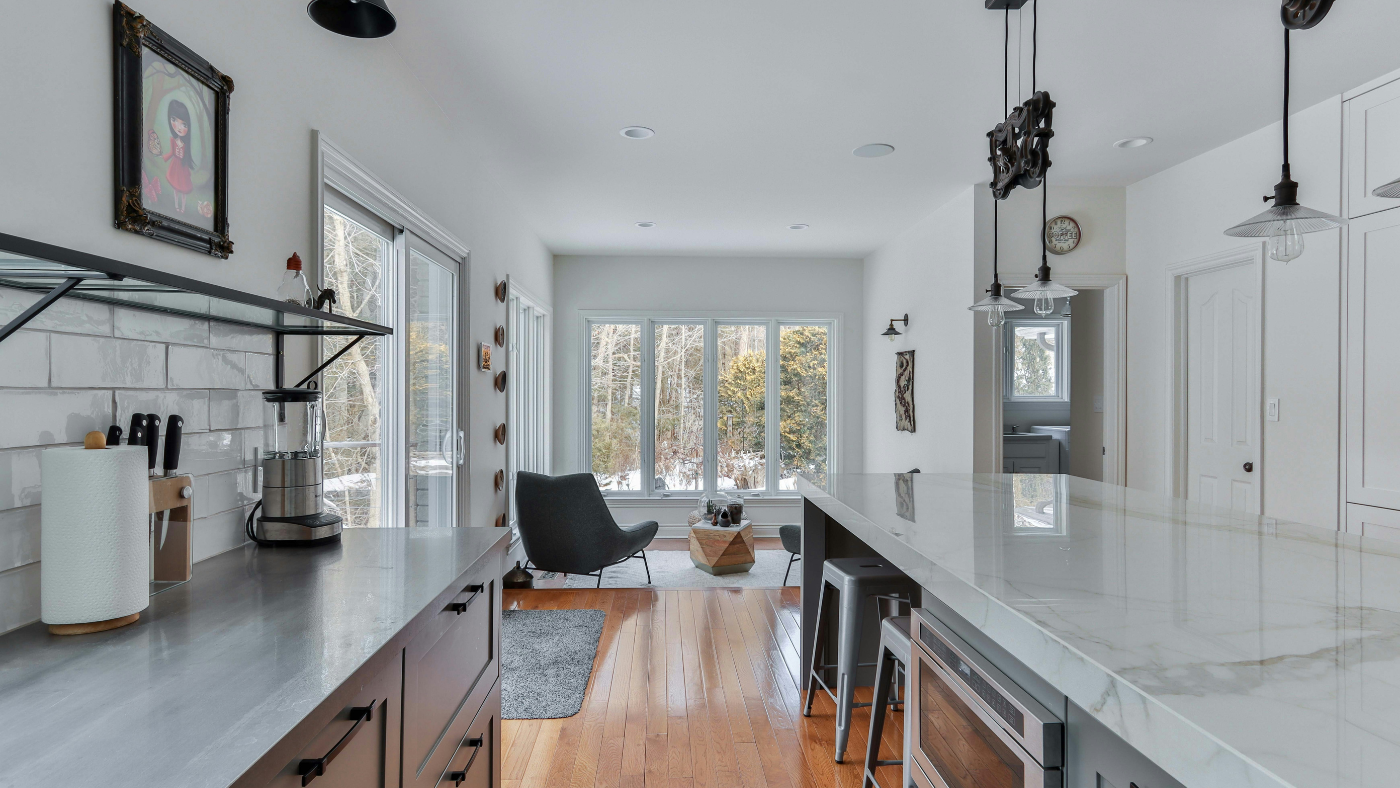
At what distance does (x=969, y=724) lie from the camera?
1343mm

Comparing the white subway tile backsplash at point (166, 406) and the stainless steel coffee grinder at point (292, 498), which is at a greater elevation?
the white subway tile backsplash at point (166, 406)

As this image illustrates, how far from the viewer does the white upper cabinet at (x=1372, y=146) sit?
113 inches

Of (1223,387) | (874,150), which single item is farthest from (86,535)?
(1223,387)

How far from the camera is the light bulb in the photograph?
1821 millimetres

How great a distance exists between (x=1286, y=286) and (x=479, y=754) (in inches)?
156

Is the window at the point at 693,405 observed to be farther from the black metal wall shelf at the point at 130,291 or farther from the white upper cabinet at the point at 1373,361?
the black metal wall shelf at the point at 130,291

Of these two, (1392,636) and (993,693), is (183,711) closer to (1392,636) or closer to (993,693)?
(993,693)

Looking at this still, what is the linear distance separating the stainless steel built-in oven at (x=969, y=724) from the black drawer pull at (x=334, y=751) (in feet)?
3.28

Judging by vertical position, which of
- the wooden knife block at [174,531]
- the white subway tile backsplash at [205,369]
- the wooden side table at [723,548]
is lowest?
the wooden side table at [723,548]

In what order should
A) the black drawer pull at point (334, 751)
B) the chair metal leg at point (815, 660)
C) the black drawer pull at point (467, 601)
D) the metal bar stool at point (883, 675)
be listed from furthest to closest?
1. the chair metal leg at point (815, 660)
2. the metal bar stool at point (883, 675)
3. the black drawer pull at point (467, 601)
4. the black drawer pull at point (334, 751)

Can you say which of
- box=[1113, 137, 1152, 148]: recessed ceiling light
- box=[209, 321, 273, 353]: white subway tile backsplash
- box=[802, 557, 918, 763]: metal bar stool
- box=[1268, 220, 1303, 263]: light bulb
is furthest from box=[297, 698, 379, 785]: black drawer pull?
box=[1113, 137, 1152, 148]: recessed ceiling light

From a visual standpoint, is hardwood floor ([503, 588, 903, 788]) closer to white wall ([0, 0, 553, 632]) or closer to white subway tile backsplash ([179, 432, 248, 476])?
white subway tile backsplash ([179, 432, 248, 476])

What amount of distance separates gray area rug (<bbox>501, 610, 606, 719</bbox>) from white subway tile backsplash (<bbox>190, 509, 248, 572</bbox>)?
1405mm

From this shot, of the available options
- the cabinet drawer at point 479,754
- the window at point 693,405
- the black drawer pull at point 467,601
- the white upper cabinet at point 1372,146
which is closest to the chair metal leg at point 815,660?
the cabinet drawer at point 479,754
